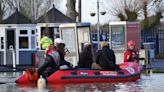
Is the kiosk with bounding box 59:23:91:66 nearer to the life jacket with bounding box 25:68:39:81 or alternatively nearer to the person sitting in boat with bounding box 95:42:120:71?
the person sitting in boat with bounding box 95:42:120:71

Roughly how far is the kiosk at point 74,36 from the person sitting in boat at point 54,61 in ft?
34.1

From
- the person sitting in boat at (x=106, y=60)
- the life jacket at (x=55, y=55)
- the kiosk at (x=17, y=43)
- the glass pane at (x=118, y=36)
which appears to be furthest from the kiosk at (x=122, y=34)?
the life jacket at (x=55, y=55)

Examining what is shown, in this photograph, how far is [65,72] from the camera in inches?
816

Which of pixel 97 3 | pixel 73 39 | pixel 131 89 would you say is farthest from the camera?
pixel 97 3

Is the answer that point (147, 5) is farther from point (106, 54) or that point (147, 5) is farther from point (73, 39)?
point (106, 54)

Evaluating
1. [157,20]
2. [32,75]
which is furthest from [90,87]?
[157,20]

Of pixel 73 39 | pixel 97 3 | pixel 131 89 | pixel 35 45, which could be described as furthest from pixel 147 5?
pixel 131 89

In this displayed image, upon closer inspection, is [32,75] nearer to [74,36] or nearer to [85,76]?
[85,76]

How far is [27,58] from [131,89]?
807 inches

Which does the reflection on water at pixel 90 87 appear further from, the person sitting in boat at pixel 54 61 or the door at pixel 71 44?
the door at pixel 71 44

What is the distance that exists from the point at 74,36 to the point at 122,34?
3203 millimetres

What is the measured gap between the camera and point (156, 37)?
50.8 metres

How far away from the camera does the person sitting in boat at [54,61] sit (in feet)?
66.7

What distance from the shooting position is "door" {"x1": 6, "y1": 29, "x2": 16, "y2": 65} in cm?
3700
